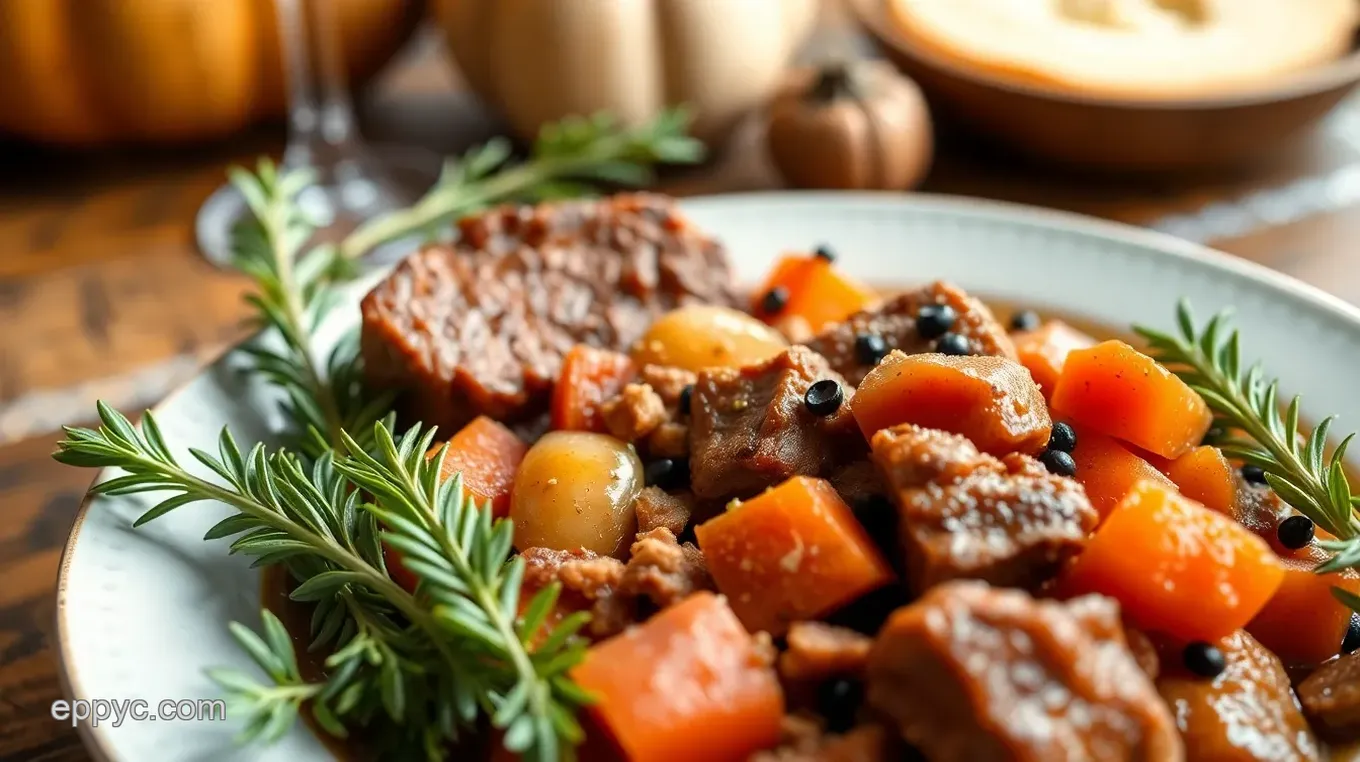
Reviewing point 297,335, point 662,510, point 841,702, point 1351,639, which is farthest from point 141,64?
point 1351,639

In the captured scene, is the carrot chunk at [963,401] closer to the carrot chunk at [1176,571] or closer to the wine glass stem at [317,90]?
the carrot chunk at [1176,571]

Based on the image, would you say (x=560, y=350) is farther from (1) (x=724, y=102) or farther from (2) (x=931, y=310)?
(1) (x=724, y=102)

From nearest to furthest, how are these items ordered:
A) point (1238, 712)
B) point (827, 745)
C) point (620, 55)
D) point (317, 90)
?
point (827, 745), point (1238, 712), point (620, 55), point (317, 90)

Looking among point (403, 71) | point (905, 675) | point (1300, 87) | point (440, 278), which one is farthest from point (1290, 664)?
point (403, 71)

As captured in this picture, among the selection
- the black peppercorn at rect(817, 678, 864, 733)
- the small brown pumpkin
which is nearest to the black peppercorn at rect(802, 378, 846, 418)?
the black peppercorn at rect(817, 678, 864, 733)

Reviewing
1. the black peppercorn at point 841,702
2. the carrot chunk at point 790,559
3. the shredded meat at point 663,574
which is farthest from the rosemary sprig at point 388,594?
the black peppercorn at point 841,702

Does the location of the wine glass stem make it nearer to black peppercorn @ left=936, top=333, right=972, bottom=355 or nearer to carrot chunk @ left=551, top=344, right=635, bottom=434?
carrot chunk @ left=551, top=344, right=635, bottom=434

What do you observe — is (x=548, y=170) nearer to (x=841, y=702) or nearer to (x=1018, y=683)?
(x=841, y=702)
